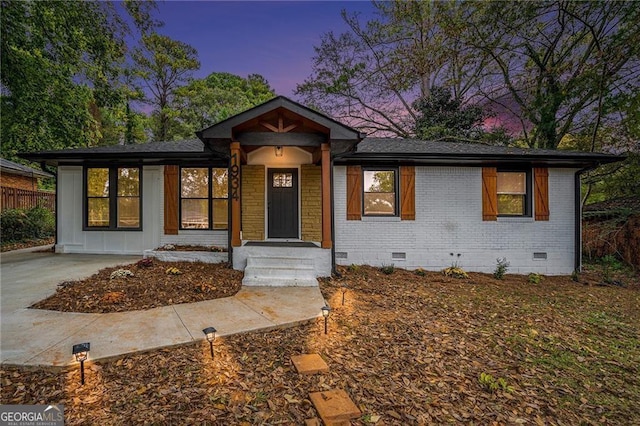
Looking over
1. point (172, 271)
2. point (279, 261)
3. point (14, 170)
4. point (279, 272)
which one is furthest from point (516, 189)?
point (14, 170)

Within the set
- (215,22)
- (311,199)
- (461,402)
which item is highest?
(215,22)

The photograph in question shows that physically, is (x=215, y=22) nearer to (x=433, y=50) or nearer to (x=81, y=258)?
(x=433, y=50)

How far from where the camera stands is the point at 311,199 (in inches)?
310

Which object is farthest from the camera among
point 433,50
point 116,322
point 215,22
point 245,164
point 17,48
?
point 215,22

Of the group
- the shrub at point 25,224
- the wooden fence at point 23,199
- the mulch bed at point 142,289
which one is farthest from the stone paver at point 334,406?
the wooden fence at point 23,199

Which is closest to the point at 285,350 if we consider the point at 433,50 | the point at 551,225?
the point at 551,225

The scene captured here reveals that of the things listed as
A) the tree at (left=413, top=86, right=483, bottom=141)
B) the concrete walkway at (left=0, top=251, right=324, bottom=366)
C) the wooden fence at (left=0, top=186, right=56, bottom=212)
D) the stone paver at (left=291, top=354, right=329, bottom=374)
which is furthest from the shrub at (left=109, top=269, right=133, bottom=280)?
the tree at (left=413, top=86, right=483, bottom=141)

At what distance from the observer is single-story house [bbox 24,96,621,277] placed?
7.64 m

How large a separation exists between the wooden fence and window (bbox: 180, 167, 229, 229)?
8.51 metres

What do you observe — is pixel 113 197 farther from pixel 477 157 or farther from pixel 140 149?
pixel 477 157

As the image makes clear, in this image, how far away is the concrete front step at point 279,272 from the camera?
5.53 meters

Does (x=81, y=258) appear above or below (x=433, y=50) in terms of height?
below

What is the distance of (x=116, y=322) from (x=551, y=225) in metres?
9.76

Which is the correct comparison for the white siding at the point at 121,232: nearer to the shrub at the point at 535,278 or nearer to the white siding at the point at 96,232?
the white siding at the point at 96,232
